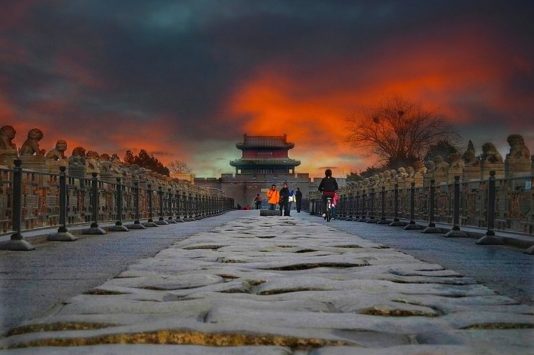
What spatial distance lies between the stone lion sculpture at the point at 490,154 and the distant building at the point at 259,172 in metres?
70.9

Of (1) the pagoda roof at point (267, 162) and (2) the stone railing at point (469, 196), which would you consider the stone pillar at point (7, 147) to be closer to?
(2) the stone railing at point (469, 196)

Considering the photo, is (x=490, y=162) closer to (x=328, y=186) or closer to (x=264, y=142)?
(x=328, y=186)

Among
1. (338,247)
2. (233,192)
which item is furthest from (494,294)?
(233,192)

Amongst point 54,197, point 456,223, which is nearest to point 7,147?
point 54,197

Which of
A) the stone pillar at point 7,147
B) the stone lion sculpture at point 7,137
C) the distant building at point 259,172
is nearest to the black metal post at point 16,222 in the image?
the stone pillar at point 7,147

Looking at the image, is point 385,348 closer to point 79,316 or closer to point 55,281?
point 79,316

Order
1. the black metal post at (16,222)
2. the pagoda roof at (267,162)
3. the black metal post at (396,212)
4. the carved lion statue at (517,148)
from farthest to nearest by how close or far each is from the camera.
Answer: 1. the pagoda roof at (267,162)
2. the black metal post at (396,212)
3. the carved lion statue at (517,148)
4. the black metal post at (16,222)

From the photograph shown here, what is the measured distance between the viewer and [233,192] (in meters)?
93.7

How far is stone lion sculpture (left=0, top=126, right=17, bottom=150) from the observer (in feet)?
46.5

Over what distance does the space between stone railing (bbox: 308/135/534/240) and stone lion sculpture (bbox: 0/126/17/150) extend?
919 cm

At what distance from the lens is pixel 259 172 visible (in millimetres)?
98188

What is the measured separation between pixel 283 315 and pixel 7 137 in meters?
12.3

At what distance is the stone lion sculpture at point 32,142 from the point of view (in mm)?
17766

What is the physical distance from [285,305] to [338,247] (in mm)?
5147
